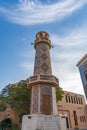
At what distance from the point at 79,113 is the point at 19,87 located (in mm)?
15357

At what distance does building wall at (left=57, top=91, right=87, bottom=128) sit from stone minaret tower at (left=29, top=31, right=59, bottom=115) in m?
11.8

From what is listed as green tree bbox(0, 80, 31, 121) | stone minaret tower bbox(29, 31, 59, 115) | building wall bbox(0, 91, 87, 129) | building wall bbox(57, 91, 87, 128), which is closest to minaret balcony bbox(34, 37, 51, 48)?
stone minaret tower bbox(29, 31, 59, 115)

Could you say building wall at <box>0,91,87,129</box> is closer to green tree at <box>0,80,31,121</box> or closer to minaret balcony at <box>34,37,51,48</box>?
green tree at <box>0,80,31,121</box>

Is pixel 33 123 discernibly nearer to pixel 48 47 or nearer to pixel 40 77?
pixel 40 77

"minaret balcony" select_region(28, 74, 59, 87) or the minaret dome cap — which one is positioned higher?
the minaret dome cap

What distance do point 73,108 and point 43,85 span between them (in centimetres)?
1574

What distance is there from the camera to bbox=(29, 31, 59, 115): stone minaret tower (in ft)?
46.1

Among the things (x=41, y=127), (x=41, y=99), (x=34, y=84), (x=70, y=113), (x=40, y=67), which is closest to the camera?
(x=41, y=127)

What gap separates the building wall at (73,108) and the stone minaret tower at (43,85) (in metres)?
11.8

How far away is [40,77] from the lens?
15242mm

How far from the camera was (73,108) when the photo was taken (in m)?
28.1

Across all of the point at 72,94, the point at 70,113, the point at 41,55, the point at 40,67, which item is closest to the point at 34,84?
the point at 40,67

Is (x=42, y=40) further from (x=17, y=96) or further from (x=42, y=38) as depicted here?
(x=17, y=96)

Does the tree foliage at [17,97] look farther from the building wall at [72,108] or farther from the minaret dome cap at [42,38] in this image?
the minaret dome cap at [42,38]
